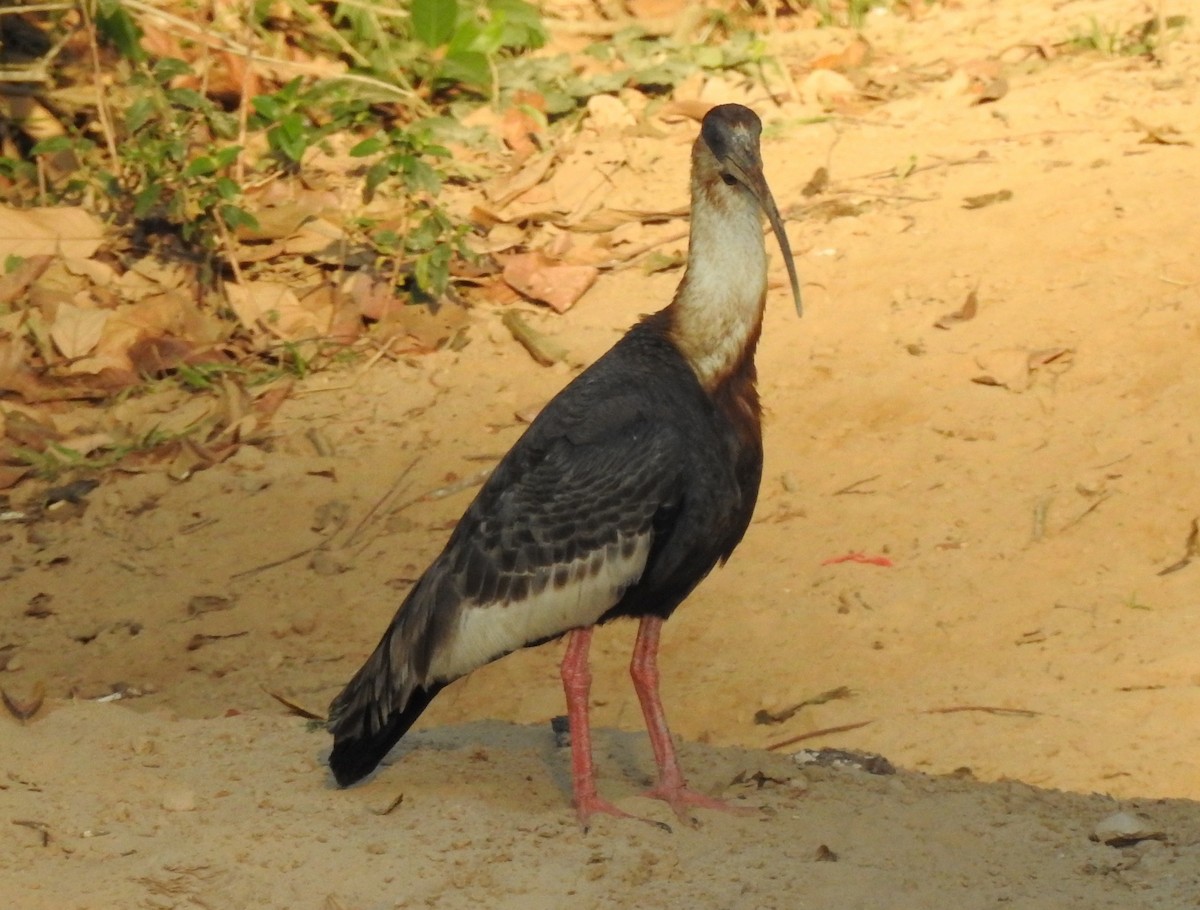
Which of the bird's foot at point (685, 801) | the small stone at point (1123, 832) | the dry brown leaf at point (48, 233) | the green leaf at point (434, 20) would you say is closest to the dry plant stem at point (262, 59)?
the green leaf at point (434, 20)

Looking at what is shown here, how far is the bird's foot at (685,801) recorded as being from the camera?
4812 mm

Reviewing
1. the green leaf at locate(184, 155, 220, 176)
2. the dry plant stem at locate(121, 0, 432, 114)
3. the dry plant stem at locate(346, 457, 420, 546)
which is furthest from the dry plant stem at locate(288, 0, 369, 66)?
the dry plant stem at locate(346, 457, 420, 546)

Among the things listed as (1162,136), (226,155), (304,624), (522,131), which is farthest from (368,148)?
(1162,136)

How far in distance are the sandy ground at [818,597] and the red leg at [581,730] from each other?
0.22ft

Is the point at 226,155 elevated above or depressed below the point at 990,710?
above

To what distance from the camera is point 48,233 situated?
8.84 m

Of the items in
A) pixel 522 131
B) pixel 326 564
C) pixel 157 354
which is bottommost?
pixel 326 564

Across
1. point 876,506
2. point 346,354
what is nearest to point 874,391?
point 876,506

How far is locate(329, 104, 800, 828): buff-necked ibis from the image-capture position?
4781 millimetres

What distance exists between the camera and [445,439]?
7633 millimetres

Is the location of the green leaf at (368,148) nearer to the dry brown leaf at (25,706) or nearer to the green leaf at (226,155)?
the green leaf at (226,155)

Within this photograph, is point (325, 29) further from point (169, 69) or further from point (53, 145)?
point (53, 145)

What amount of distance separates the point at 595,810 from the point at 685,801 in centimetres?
28

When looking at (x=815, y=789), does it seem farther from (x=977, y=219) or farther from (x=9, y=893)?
(x=977, y=219)
